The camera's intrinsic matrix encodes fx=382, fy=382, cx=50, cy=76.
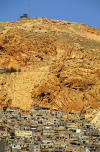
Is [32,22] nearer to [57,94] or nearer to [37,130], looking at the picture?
[57,94]

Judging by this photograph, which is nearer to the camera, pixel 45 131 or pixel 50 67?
pixel 45 131

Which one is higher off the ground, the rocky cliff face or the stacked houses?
the rocky cliff face

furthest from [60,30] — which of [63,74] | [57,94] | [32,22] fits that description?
[57,94]

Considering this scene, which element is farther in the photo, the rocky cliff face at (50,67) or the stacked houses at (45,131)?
the rocky cliff face at (50,67)

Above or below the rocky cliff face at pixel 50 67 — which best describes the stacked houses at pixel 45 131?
below

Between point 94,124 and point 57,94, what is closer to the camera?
point 94,124
